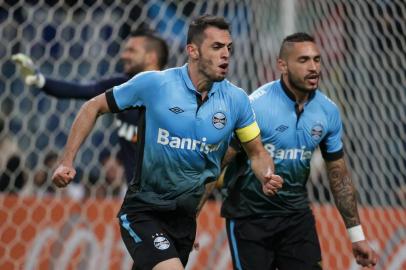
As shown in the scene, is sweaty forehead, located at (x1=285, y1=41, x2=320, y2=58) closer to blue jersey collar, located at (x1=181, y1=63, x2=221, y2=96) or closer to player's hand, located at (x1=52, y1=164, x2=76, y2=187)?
blue jersey collar, located at (x1=181, y1=63, x2=221, y2=96)

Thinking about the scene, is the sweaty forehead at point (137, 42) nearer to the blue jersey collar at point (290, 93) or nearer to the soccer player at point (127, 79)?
the soccer player at point (127, 79)

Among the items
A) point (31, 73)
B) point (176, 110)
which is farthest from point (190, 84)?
point (31, 73)

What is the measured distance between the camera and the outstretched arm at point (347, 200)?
4.39 m

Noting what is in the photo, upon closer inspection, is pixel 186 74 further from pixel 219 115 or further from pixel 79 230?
pixel 79 230

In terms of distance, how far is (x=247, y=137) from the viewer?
153 inches

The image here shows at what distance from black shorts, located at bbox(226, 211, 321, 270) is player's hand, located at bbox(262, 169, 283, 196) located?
71 centimetres

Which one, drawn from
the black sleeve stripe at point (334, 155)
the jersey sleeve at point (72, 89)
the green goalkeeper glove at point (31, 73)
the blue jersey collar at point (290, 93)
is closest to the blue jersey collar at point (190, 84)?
the blue jersey collar at point (290, 93)

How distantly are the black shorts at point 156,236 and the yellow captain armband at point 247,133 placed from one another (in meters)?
0.46

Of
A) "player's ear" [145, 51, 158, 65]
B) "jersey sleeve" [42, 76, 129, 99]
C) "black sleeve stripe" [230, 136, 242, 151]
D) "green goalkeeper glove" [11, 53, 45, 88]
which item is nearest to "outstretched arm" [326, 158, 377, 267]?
"black sleeve stripe" [230, 136, 242, 151]

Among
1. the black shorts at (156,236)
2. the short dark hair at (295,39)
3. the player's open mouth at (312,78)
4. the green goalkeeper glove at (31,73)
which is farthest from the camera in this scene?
the green goalkeeper glove at (31,73)

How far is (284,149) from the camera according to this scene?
14.3ft

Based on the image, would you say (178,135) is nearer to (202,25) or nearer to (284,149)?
(202,25)

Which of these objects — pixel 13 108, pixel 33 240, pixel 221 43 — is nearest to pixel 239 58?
pixel 13 108

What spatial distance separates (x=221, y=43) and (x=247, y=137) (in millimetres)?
476
